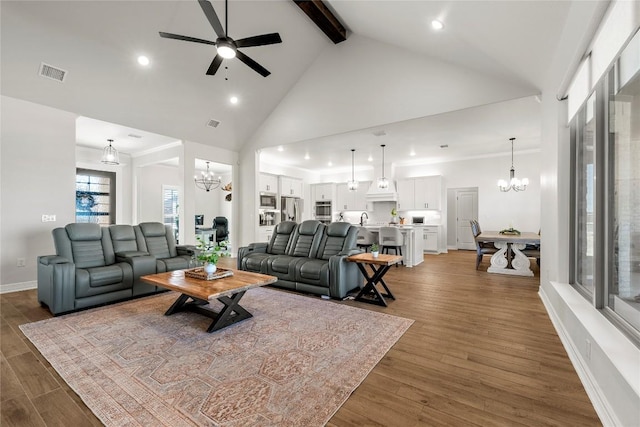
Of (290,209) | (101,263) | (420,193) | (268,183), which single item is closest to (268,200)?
(268,183)

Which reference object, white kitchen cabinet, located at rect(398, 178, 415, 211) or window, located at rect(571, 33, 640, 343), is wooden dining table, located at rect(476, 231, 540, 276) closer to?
window, located at rect(571, 33, 640, 343)

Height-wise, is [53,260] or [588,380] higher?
[53,260]

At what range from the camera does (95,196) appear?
7.63m

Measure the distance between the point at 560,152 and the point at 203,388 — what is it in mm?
3906

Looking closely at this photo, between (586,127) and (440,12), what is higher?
(440,12)

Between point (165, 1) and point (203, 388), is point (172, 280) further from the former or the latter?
point (165, 1)

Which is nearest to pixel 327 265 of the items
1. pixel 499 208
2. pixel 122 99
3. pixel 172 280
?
pixel 172 280

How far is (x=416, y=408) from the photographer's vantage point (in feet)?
5.66

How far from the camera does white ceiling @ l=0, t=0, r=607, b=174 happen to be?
328cm

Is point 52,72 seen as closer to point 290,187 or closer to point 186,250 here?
point 186,250

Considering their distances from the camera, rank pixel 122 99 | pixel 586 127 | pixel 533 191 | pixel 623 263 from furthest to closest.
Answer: pixel 533 191
pixel 122 99
pixel 586 127
pixel 623 263

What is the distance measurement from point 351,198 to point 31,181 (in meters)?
8.11

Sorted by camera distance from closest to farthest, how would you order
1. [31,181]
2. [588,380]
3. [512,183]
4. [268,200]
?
1. [588,380]
2. [31,181]
3. [512,183]
4. [268,200]

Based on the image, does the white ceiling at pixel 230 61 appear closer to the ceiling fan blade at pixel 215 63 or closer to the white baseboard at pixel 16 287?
the ceiling fan blade at pixel 215 63
